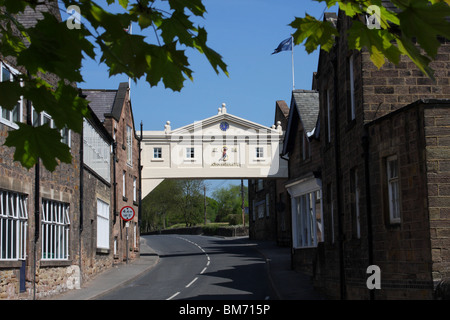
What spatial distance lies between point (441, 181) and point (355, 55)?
4756 millimetres

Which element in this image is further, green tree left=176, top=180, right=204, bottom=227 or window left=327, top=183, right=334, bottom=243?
green tree left=176, top=180, right=204, bottom=227

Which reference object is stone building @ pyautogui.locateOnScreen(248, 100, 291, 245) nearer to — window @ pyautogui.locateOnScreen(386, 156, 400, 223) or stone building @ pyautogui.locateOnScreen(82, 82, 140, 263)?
stone building @ pyautogui.locateOnScreen(82, 82, 140, 263)

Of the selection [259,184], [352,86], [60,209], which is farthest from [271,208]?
[352,86]

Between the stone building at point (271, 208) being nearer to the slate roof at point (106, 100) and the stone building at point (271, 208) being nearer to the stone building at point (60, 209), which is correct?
the stone building at point (60, 209)

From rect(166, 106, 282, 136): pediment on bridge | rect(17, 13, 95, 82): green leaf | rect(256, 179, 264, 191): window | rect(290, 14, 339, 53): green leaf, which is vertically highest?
rect(166, 106, 282, 136): pediment on bridge

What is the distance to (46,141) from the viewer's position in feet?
12.9

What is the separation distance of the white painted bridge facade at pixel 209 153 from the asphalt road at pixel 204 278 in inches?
204

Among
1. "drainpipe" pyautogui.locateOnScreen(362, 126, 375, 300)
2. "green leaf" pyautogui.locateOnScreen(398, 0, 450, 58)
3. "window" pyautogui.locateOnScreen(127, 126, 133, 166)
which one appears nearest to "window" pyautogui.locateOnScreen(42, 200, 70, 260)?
"drainpipe" pyautogui.locateOnScreen(362, 126, 375, 300)

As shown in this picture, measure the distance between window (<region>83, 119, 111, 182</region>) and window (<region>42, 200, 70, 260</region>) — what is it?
319cm

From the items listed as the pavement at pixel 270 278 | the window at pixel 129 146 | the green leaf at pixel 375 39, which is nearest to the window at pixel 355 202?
the pavement at pixel 270 278

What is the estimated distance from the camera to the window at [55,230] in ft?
66.6

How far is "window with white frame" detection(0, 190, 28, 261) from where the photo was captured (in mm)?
16641
